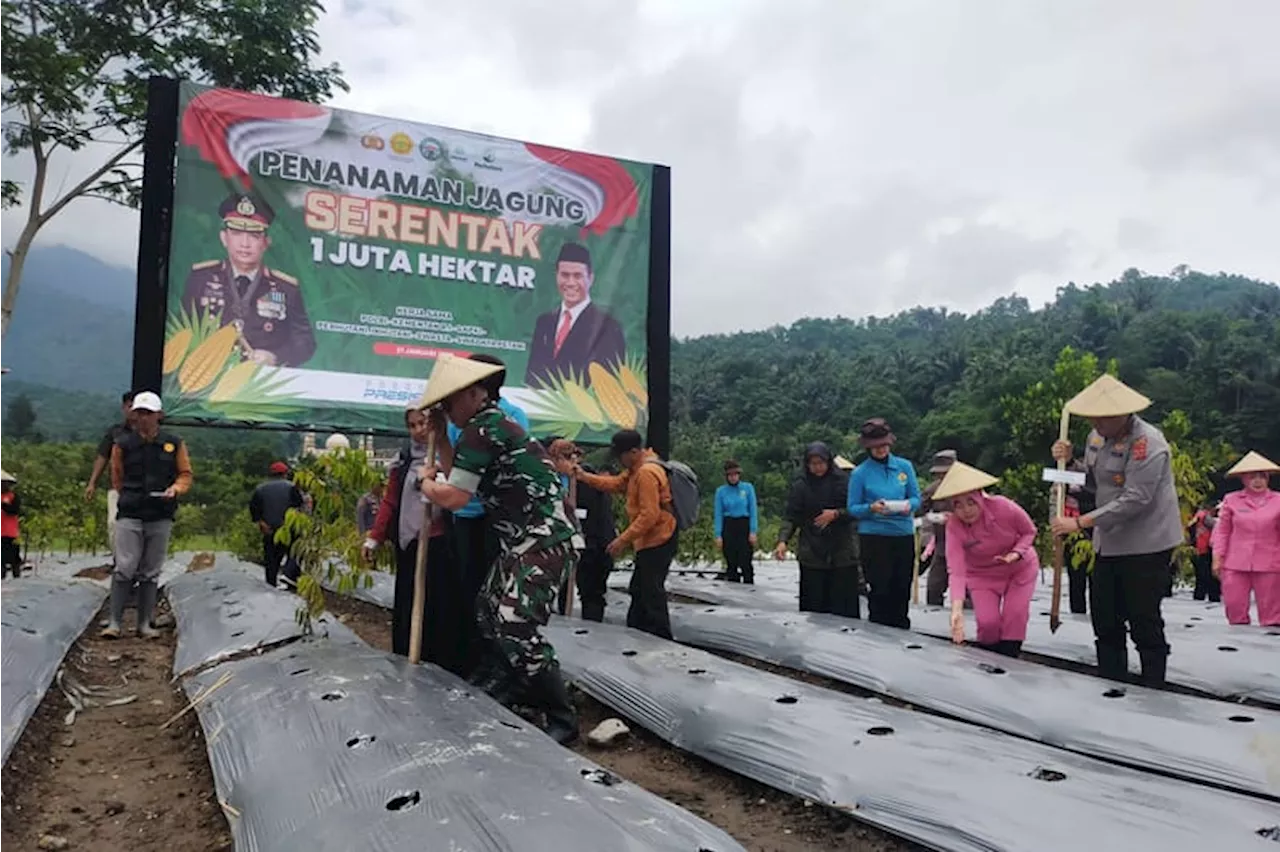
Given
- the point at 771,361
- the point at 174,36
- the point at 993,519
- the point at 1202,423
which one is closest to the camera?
the point at 993,519

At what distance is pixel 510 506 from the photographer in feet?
10.9

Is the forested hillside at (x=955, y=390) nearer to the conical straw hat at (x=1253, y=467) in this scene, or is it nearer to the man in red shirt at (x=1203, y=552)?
the man in red shirt at (x=1203, y=552)

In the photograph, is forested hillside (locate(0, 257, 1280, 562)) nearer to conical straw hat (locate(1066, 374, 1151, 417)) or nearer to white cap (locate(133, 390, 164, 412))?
white cap (locate(133, 390, 164, 412))

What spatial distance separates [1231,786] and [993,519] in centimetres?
159

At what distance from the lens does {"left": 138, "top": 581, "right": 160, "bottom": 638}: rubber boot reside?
5.95m

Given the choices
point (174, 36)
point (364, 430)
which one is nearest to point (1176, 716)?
→ point (364, 430)

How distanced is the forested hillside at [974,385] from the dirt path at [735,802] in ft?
67.4

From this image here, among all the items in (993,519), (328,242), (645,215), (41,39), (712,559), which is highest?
(41,39)

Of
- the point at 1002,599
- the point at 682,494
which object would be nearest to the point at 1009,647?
the point at 1002,599

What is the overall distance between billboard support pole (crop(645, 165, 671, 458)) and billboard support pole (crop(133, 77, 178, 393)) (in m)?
3.77

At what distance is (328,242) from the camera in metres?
7.56

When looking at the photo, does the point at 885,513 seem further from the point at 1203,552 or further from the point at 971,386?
the point at 971,386

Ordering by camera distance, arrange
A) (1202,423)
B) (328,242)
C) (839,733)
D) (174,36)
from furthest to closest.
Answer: (1202,423) < (174,36) < (328,242) < (839,733)

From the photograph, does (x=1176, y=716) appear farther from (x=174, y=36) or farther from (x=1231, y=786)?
(x=174, y=36)
